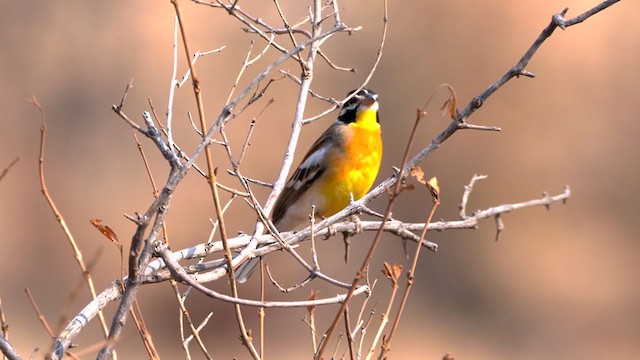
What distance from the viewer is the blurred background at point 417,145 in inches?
451

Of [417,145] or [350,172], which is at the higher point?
[417,145]

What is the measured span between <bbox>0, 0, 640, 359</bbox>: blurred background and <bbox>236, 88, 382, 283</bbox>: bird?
456 centimetres

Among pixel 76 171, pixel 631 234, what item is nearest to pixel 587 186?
pixel 631 234

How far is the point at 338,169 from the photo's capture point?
6125mm

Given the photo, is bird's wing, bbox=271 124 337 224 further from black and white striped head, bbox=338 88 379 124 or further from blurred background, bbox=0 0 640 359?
blurred background, bbox=0 0 640 359

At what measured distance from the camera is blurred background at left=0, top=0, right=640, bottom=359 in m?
→ 11.5

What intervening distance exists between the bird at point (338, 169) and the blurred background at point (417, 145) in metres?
4.56

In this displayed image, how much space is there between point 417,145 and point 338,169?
582 cm

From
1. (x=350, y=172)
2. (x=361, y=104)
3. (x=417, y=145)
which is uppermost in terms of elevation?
(x=417, y=145)

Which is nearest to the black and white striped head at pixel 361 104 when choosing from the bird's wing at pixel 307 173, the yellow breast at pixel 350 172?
the bird's wing at pixel 307 173

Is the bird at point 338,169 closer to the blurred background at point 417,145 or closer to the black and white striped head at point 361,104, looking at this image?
the black and white striped head at point 361,104

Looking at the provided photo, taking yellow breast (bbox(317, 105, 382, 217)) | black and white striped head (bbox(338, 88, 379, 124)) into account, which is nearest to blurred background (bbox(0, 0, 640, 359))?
black and white striped head (bbox(338, 88, 379, 124))

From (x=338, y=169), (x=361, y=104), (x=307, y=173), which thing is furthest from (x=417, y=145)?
(x=338, y=169)

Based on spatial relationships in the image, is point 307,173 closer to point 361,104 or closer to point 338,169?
point 338,169
